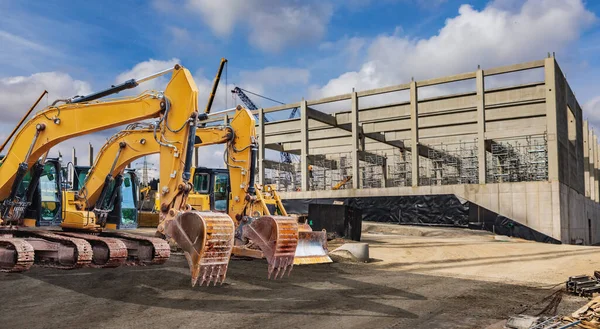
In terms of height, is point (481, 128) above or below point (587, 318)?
above

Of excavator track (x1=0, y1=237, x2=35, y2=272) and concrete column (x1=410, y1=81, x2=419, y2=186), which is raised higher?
concrete column (x1=410, y1=81, x2=419, y2=186)

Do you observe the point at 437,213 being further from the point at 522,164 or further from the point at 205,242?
the point at 205,242

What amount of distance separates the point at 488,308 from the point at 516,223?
82.7 feet

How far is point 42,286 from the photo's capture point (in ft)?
34.4

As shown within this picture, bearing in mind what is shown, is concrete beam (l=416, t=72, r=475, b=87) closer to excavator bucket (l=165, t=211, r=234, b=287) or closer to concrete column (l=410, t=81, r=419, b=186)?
concrete column (l=410, t=81, r=419, b=186)

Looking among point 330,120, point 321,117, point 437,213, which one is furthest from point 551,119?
point 321,117

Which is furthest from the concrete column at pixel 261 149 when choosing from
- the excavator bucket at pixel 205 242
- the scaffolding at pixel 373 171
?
the excavator bucket at pixel 205 242

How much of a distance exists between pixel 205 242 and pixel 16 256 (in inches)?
125

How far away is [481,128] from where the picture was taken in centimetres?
3525

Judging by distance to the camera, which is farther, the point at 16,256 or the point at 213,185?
the point at 213,185

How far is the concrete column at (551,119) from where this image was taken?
31812mm

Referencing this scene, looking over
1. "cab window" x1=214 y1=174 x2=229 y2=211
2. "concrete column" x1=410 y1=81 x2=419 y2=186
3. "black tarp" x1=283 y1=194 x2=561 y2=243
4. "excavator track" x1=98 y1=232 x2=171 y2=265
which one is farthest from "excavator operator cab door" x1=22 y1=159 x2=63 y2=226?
Result: "concrete column" x1=410 y1=81 x2=419 y2=186

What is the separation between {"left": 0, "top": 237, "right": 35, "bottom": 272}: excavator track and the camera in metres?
8.51

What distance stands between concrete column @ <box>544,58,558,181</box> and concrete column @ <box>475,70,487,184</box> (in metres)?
4.06
